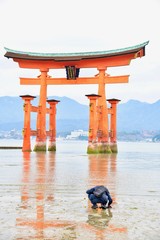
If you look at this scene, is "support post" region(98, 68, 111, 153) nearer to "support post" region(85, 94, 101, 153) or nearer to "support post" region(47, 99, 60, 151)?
"support post" region(85, 94, 101, 153)

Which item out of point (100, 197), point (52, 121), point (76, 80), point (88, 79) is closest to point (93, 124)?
point (88, 79)

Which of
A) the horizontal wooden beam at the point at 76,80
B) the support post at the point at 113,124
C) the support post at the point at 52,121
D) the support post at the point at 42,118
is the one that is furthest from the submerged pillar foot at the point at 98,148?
the support post at the point at 52,121

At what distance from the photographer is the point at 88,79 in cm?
3703

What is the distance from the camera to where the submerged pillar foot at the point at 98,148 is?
35.1 metres

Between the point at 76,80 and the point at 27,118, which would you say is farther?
the point at 76,80

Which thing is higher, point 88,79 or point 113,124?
point 88,79

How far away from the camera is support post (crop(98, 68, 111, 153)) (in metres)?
36.2

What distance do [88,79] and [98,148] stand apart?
21.3 ft

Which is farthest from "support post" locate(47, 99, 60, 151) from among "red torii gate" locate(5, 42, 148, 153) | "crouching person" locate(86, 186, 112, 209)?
"crouching person" locate(86, 186, 112, 209)

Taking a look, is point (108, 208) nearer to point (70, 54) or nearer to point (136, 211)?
point (136, 211)

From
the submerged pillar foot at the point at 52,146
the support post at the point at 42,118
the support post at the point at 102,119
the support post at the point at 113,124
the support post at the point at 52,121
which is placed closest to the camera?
the support post at the point at 102,119

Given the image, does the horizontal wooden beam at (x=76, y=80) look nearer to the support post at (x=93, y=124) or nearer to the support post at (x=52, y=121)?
the support post at (x=93, y=124)

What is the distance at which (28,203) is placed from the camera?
24.6 feet

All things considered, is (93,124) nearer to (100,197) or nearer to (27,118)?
(27,118)
